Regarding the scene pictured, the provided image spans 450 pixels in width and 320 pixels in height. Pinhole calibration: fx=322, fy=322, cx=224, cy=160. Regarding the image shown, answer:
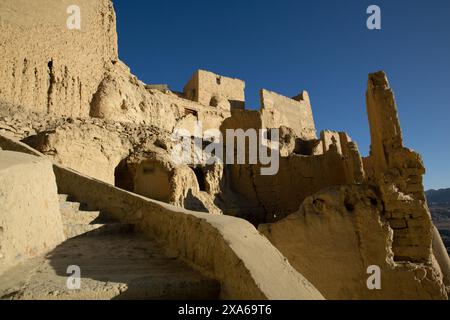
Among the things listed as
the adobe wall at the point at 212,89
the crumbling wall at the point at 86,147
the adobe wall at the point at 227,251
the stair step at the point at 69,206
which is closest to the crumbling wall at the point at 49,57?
the crumbling wall at the point at 86,147

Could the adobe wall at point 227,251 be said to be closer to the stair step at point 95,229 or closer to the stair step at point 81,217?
the stair step at point 95,229

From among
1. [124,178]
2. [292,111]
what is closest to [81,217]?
[124,178]

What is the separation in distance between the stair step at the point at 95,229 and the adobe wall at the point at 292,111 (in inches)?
897

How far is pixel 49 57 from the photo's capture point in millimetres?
12102

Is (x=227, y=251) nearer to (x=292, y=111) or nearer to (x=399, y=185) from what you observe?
(x=399, y=185)

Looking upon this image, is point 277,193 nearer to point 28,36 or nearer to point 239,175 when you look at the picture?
point 239,175

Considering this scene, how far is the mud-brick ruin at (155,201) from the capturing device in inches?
95.1

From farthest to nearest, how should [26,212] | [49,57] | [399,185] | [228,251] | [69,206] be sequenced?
[49,57]
[399,185]
[69,206]
[26,212]
[228,251]

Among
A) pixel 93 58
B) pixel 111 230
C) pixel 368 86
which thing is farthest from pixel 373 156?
pixel 93 58

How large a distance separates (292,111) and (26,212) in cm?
2879

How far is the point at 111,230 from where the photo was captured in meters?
3.97

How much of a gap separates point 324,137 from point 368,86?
15603 millimetres

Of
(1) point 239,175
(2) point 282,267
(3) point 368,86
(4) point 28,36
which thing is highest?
(4) point 28,36

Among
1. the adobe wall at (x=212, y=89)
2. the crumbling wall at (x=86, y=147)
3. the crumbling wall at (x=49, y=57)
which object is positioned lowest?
the crumbling wall at (x=86, y=147)
